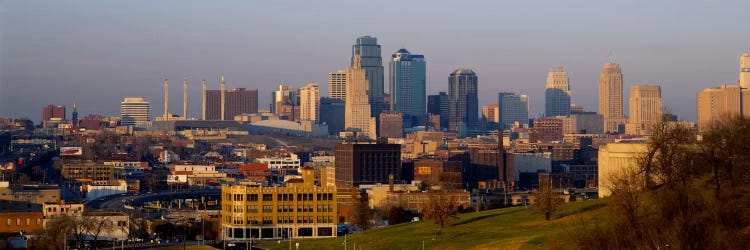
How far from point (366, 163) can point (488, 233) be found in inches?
4464

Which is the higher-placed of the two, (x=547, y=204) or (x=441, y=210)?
(x=547, y=204)

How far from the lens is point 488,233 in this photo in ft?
186

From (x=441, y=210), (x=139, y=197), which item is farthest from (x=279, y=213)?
(x=139, y=197)

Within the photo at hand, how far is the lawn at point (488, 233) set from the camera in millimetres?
50781

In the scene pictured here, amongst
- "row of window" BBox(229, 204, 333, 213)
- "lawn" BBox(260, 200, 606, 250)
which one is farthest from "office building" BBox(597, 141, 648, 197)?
"row of window" BBox(229, 204, 333, 213)

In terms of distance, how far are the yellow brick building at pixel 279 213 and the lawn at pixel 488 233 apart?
1271 centimetres

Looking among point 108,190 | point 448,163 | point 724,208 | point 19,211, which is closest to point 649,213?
point 724,208

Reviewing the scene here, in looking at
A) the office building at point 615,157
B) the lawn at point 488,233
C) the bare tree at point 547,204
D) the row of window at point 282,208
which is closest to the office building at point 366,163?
the row of window at point 282,208

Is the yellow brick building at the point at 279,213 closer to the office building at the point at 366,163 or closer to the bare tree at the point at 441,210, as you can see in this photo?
the bare tree at the point at 441,210

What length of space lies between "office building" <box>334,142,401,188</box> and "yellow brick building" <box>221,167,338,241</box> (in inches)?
3116

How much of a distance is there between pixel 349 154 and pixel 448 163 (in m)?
19.5

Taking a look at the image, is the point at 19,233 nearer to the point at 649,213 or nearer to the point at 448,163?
the point at 649,213

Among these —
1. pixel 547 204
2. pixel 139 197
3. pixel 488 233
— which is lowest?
pixel 139 197

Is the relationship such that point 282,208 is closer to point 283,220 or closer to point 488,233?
point 283,220
